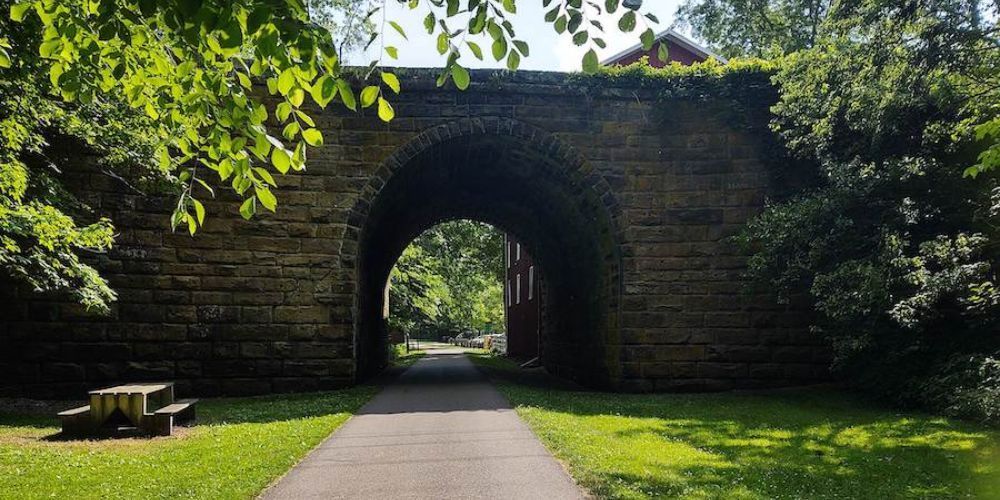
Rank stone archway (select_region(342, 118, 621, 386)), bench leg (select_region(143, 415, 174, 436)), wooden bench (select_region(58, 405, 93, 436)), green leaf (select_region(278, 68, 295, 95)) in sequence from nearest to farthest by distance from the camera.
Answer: green leaf (select_region(278, 68, 295, 95))
wooden bench (select_region(58, 405, 93, 436))
bench leg (select_region(143, 415, 174, 436))
stone archway (select_region(342, 118, 621, 386))

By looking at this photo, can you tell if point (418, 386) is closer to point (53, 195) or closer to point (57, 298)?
point (57, 298)

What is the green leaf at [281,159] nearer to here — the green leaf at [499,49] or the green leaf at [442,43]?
the green leaf at [442,43]

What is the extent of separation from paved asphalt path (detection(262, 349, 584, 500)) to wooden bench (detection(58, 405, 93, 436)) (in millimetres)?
2964

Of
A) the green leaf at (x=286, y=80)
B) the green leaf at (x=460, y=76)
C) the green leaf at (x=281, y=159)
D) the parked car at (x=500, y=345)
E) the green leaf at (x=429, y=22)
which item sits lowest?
the parked car at (x=500, y=345)

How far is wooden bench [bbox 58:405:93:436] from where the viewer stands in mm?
7895

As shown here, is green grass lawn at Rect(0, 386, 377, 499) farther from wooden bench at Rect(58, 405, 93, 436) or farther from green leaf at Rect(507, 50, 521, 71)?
green leaf at Rect(507, 50, 521, 71)

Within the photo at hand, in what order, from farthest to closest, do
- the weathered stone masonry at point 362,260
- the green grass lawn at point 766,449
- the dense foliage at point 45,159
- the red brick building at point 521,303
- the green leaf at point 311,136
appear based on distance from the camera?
the red brick building at point 521,303
the weathered stone masonry at point 362,260
the dense foliage at point 45,159
the green grass lawn at point 766,449
the green leaf at point 311,136

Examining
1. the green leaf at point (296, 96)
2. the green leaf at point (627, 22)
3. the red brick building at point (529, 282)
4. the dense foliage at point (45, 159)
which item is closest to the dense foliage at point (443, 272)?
the red brick building at point (529, 282)

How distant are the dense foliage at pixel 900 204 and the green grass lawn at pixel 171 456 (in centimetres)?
736

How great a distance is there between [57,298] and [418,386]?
6.93 meters

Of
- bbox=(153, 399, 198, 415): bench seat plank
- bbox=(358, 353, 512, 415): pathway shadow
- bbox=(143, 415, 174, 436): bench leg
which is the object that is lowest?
bbox=(358, 353, 512, 415): pathway shadow

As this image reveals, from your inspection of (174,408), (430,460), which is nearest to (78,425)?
(174,408)

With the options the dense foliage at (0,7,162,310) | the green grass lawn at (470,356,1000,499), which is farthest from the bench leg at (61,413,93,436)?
the green grass lawn at (470,356,1000,499)

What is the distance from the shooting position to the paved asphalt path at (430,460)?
17.6ft
